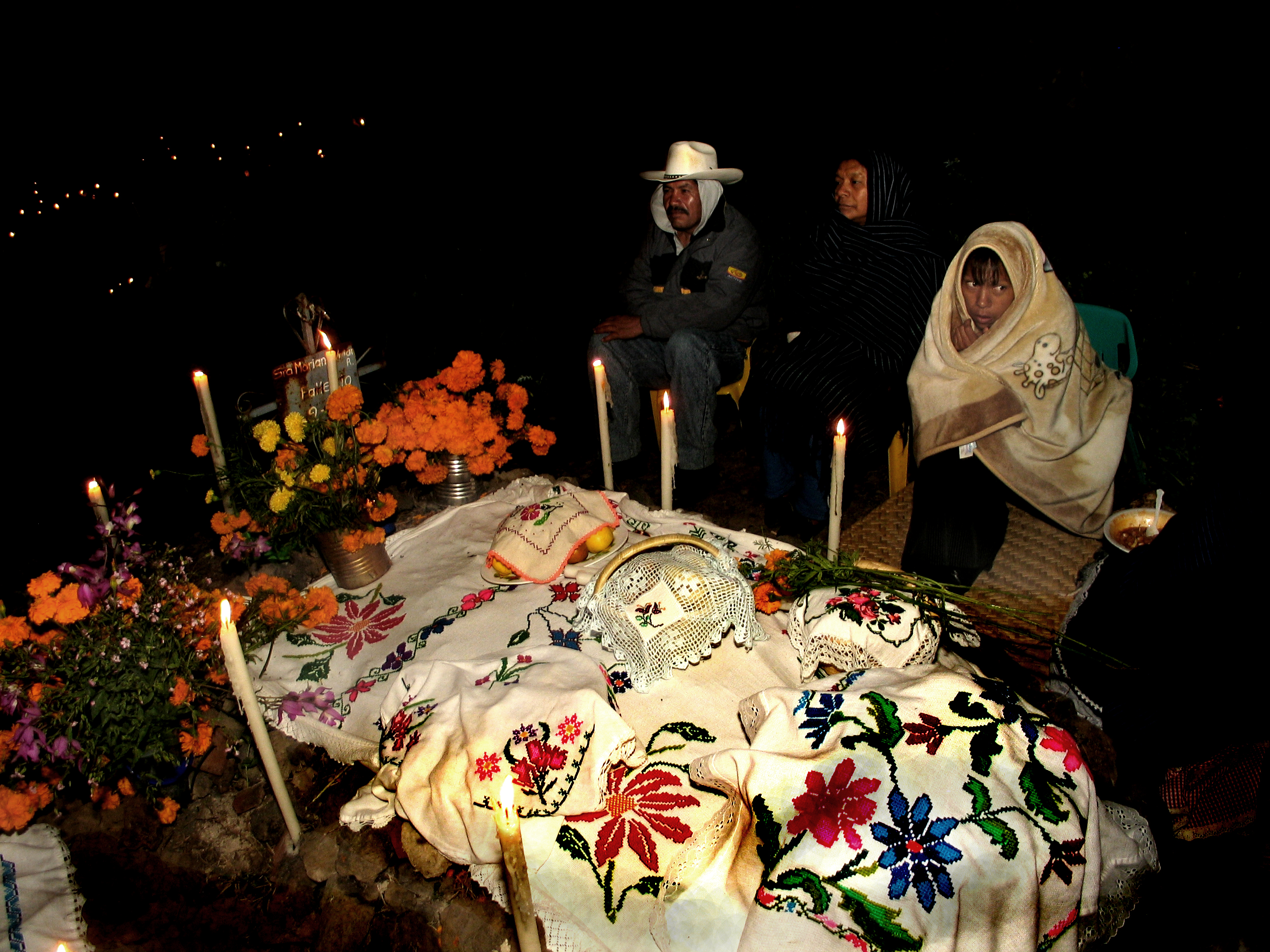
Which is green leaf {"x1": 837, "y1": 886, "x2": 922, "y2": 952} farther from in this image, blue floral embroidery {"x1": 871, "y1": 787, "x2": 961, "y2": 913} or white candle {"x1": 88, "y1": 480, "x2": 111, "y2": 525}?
white candle {"x1": 88, "y1": 480, "x2": 111, "y2": 525}

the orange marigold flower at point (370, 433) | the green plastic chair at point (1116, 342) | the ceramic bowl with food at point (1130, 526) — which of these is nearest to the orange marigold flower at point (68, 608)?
the orange marigold flower at point (370, 433)

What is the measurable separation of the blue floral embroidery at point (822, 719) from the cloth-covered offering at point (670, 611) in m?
0.38

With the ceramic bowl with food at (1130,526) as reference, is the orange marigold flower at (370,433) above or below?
above

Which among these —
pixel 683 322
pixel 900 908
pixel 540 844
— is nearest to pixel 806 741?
pixel 900 908

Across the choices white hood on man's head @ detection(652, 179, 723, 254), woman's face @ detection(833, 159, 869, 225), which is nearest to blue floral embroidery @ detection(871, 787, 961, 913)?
woman's face @ detection(833, 159, 869, 225)

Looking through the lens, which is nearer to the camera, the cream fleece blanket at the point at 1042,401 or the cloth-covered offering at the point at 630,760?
the cloth-covered offering at the point at 630,760

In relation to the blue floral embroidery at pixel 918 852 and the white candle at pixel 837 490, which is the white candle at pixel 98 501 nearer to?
the white candle at pixel 837 490

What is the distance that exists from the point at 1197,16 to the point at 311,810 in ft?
18.4

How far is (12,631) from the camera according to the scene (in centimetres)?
170

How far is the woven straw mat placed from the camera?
2.25 metres

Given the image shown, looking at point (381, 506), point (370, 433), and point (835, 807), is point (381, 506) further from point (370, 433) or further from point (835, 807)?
point (835, 807)

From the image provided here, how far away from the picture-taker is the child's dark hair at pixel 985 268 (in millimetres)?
2707

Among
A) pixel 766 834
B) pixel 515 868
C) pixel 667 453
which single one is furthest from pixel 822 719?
pixel 667 453

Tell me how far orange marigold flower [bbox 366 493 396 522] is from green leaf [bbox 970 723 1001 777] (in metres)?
1.75
